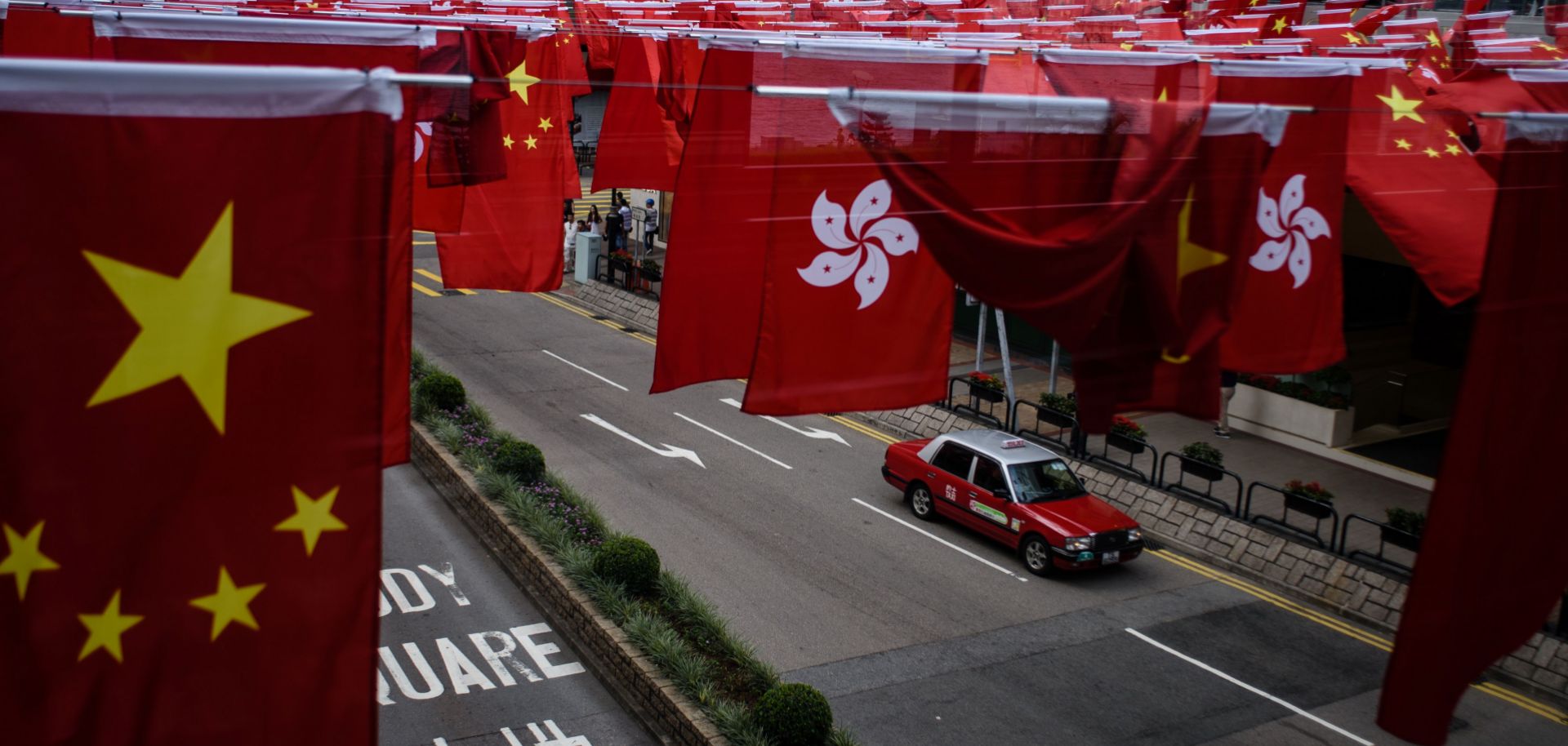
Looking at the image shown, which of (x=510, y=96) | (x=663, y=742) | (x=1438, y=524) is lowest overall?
(x=663, y=742)

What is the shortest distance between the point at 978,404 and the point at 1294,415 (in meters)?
5.37

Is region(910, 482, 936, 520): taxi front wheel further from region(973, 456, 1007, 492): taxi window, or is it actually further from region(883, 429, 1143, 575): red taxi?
region(973, 456, 1007, 492): taxi window

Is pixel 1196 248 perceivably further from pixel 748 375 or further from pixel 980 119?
pixel 748 375

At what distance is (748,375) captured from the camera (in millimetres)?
7719

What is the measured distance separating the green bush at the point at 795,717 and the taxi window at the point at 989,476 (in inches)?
268

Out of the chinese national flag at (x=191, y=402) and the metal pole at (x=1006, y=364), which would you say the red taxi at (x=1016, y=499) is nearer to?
the metal pole at (x=1006, y=364)

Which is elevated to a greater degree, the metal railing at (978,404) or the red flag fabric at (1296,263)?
the red flag fabric at (1296,263)

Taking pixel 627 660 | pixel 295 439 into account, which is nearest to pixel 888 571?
pixel 627 660

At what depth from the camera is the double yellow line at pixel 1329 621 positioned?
44.9 feet

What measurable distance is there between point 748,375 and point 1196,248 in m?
2.80

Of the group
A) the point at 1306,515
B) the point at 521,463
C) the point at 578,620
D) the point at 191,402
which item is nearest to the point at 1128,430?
the point at 1306,515

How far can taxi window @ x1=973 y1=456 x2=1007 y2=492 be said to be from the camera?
17609mm

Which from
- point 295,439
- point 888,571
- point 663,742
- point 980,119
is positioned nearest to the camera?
point 295,439

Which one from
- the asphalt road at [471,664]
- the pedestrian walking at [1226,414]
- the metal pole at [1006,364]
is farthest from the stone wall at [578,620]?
the pedestrian walking at [1226,414]
